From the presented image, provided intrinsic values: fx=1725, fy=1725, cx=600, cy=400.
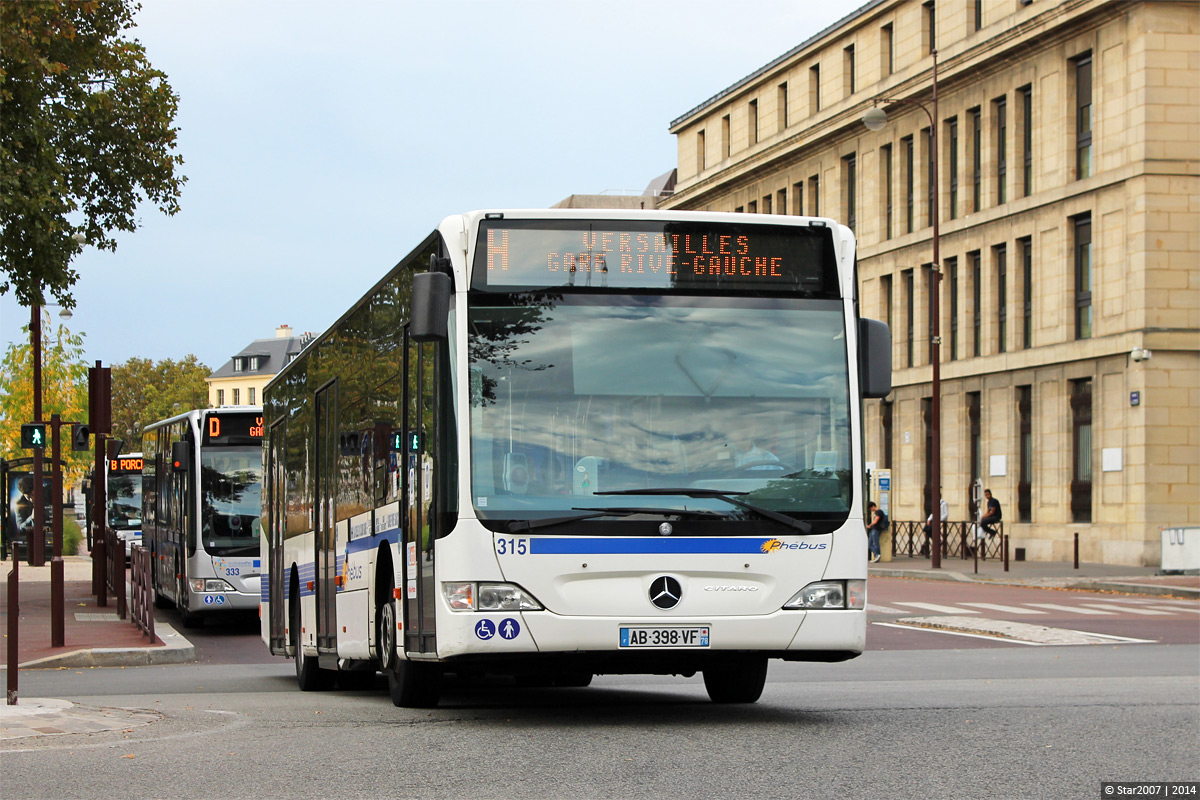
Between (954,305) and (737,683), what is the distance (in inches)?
1702

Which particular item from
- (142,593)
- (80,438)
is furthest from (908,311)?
(142,593)

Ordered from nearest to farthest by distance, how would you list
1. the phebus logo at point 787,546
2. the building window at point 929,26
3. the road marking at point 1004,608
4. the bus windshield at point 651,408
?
1. the bus windshield at point 651,408
2. the phebus logo at point 787,546
3. the road marking at point 1004,608
4. the building window at point 929,26

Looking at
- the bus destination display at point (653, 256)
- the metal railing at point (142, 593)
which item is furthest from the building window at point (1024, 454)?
the bus destination display at point (653, 256)

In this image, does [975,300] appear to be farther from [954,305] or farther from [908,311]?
[908,311]

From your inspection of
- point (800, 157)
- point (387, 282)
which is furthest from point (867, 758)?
point (800, 157)

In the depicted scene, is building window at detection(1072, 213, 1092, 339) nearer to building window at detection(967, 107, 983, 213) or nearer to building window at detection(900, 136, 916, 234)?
building window at detection(967, 107, 983, 213)

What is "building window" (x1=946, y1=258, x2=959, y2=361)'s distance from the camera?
174 feet

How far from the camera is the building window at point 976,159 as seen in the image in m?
51.8

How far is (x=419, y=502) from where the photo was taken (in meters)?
10.2

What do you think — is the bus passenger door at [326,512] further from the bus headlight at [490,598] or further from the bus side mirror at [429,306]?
the bus headlight at [490,598]

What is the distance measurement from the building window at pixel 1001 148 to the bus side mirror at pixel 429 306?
42672mm

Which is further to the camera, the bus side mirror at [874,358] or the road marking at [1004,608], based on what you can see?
the road marking at [1004,608]

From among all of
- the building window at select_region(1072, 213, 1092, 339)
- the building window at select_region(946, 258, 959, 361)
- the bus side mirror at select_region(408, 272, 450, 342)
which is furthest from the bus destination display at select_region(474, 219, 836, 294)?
the building window at select_region(946, 258, 959, 361)

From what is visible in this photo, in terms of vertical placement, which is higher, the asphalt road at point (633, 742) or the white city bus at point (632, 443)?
the white city bus at point (632, 443)
